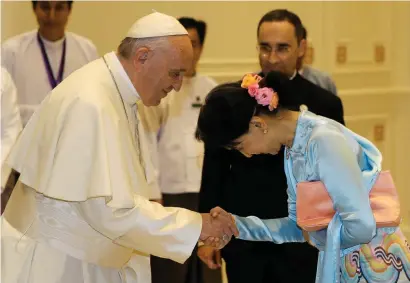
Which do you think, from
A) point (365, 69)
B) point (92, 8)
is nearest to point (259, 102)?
point (92, 8)

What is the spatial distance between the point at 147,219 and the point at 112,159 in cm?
24

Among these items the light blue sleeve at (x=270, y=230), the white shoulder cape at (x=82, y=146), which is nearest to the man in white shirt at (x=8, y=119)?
the white shoulder cape at (x=82, y=146)

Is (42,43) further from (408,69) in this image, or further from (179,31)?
(408,69)

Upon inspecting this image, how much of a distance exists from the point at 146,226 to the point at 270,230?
55 cm

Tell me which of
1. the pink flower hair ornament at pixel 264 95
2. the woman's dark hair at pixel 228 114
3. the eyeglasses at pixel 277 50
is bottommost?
the woman's dark hair at pixel 228 114

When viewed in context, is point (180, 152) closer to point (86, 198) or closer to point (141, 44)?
point (141, 44)

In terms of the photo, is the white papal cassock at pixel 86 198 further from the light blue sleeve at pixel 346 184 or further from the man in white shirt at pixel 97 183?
the light blue sleeve at pixel 346 184

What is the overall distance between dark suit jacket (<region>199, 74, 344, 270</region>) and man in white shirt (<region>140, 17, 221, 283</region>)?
4.38 ft

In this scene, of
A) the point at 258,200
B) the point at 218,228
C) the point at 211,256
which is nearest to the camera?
the point at 218,228

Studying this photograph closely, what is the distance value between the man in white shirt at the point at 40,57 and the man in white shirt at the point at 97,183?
198cm

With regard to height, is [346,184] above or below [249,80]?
below

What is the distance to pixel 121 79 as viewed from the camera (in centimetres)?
280

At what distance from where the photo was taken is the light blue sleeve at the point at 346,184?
96.7 inches

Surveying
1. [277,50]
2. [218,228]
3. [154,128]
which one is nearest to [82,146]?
[218,228]
